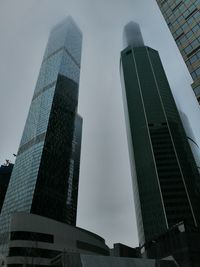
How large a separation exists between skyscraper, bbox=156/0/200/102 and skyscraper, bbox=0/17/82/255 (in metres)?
87.0

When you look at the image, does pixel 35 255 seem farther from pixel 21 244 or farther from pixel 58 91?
pixel 58 91

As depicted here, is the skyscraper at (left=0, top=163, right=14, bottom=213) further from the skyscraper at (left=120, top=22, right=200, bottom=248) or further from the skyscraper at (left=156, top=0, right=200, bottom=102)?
the skyscraper at (left=156, top=0, right=200, bottom=102)

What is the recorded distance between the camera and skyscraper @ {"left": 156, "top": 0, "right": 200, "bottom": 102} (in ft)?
180

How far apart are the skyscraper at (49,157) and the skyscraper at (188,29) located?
87.0 m

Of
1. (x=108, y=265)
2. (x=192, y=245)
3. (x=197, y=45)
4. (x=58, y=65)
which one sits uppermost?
(x=58, y=65)

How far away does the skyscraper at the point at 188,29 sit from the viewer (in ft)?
180

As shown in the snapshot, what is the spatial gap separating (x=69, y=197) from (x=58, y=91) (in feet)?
221

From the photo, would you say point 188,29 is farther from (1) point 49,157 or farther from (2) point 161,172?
(2) point 161,172

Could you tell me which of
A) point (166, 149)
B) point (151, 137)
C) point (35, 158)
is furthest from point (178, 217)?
point (35, 158)

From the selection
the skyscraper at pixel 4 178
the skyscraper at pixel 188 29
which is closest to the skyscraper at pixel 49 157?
the skyscraper at pixel 4 178

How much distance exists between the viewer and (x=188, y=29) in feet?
194

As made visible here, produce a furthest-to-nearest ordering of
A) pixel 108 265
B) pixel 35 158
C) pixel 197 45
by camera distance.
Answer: pixel 35 158 → pixel 197 45 → pixel 108 265

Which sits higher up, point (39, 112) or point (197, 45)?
point (39, 112)

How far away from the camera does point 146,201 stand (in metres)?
159
